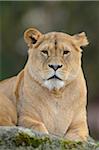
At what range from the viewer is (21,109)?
10344 millimetres

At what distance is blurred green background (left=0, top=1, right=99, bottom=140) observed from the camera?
2645cm

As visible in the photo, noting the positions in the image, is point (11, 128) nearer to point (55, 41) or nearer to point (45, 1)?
point (55, 41)

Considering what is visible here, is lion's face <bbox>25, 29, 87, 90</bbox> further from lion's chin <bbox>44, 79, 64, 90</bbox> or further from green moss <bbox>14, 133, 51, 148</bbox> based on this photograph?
green moss <bbox>14, 133, 51, 148</bbox>

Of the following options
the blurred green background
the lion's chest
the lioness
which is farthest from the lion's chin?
the blurred green background

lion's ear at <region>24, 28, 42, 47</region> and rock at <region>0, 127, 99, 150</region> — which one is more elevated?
lion's ear at <region>24, 28, 42, 47</region>

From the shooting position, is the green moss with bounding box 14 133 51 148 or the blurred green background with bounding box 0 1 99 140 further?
the blurred green background with bounding box 0 1 99 140

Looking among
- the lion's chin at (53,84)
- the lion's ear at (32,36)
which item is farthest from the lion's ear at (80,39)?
the lion's chin at (53,84)

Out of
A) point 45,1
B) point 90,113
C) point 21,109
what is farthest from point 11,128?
point 45,1

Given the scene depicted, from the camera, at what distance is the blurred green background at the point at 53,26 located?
26.5 meters

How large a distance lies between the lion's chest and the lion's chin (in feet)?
1.00

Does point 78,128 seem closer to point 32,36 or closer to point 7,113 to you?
point 7,113

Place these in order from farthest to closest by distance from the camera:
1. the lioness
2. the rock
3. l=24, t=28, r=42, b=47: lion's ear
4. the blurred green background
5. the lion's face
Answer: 1. the blurred green background
2. l=24, t=28, r=42, b=47: lion's ear
3. the lioness
4. the lion's face
5. the rock

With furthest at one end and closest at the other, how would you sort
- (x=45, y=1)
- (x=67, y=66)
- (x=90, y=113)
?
(x=45, y=1) → (x=90, y=113) → (x=67, y=66)

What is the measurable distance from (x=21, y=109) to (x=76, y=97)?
0.71 metres
